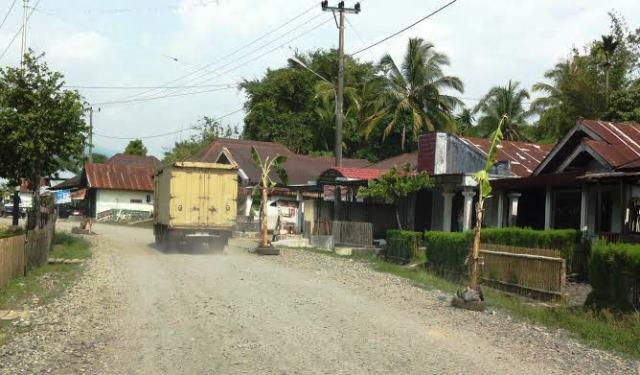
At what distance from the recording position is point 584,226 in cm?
1886

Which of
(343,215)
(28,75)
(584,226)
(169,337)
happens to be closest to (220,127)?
(343,215)

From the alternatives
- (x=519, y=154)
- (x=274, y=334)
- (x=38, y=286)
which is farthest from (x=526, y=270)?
(x=519, y=154)

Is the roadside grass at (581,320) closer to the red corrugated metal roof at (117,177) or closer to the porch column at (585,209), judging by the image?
the porch column at (585,209)

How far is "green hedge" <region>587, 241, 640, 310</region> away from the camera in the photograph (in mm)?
12266

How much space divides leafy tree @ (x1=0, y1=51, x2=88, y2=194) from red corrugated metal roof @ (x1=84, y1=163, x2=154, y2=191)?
3557cm

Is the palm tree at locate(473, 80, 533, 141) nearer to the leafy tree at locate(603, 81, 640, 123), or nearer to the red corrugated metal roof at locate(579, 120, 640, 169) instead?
the leafy tree at locate(603, 81, 640, 123)

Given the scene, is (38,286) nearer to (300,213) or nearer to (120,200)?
(300,213)

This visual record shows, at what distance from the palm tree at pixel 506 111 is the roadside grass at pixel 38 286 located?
3463 cm

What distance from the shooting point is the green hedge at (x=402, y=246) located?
2227 centimetres

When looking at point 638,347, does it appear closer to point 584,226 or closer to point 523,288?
point 523,288

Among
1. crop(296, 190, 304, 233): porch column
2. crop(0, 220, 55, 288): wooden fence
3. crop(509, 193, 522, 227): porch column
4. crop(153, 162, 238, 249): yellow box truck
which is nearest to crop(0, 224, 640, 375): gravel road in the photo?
crop(0, 220, 55, 288): wooden fence

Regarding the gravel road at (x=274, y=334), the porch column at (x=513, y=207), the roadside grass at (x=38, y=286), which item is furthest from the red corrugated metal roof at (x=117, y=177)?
the gravel road at (x=274, y=334)

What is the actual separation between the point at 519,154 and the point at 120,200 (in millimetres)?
41813

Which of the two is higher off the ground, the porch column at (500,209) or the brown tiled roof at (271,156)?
the brown tiled roof at (271,156)
